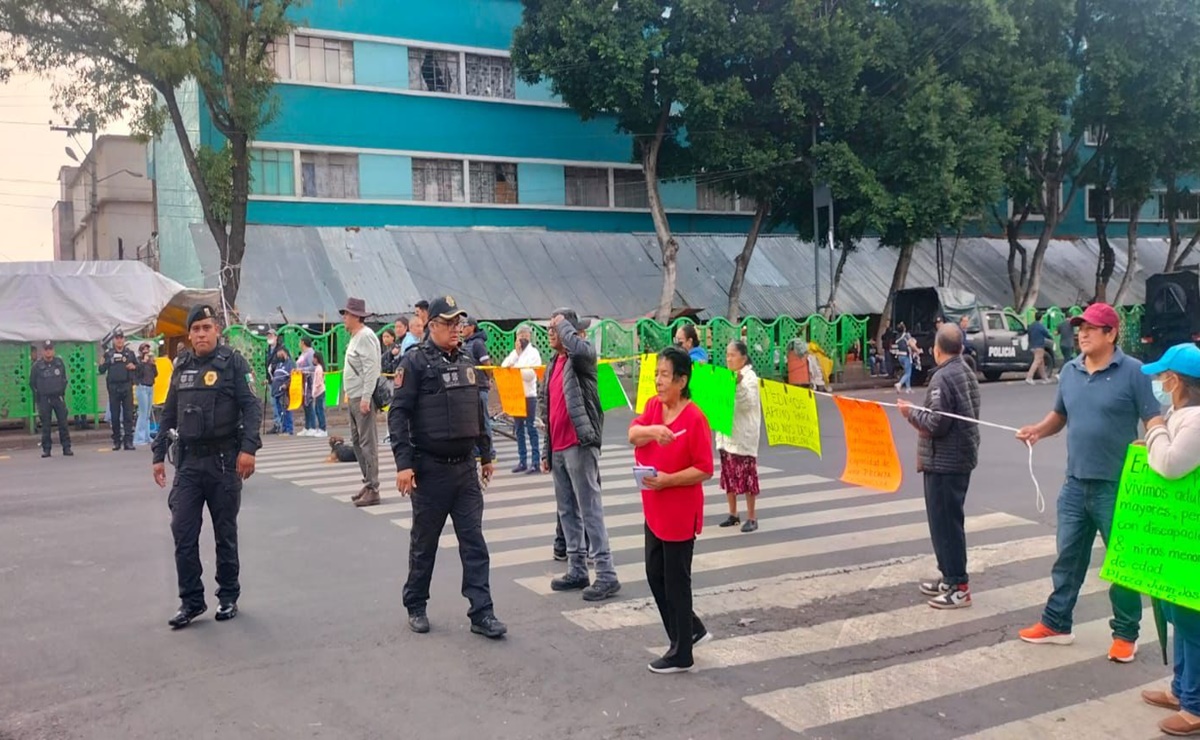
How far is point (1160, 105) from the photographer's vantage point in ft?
107

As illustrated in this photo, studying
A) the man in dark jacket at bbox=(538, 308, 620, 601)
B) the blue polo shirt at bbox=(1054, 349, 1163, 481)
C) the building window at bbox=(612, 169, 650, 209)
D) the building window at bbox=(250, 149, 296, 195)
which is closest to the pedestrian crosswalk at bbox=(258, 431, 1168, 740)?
the man in dark jacket at bbox=(538, 308, 620, 601)

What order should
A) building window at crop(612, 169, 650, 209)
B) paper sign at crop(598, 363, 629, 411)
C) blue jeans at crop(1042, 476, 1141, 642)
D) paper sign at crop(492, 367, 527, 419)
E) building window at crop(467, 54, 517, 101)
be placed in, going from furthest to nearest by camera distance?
1. building window at crop(612, 169, 650, 209)
2. building window at crop(467, 54, 517, 101)
3. paper sign at crop(492, 367, 527, 419)
4. paper sign at crop(598, 363, 629, 411)
5. blue jeans at crop(1042, 476, 1141, 642)

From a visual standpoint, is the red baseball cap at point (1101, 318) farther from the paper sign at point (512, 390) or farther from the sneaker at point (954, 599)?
the paper sign at point (512, 390)

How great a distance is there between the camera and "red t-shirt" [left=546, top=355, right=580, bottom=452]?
701cm

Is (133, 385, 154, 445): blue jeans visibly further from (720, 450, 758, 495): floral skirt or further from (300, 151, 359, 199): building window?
(300, 151, 359, 199): building window

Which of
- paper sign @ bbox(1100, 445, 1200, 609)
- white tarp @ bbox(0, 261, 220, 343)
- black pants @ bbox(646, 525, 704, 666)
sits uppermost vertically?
white tarp @ bbox(0, 261, 220, 343)

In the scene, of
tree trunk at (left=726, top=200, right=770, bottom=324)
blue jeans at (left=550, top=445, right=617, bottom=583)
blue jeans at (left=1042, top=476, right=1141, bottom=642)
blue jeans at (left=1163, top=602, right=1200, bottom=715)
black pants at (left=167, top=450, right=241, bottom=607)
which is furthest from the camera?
tree trunk at (left=726, top=200, right=770, bottom=324)

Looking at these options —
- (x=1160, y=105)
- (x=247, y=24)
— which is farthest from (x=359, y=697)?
(x=1160, y=105)

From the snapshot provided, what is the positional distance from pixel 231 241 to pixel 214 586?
17367mm

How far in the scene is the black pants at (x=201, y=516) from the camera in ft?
20.9

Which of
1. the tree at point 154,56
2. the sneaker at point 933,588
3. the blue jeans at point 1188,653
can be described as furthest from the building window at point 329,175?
the blue jeans at point 1188,653

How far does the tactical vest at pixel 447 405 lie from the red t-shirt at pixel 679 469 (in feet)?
4.32

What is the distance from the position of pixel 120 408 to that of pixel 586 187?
19007 millimetres

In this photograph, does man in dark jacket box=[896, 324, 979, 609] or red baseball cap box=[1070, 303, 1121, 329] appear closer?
red baseball cap box=[1070, 303, 1121, 329]
